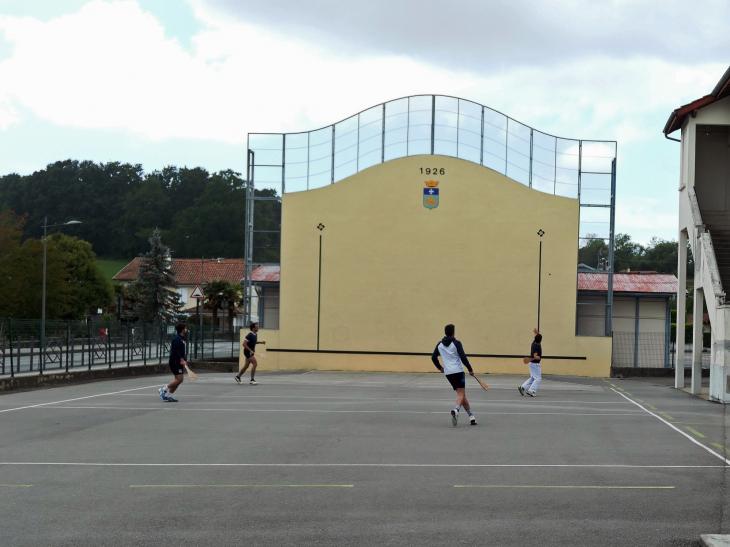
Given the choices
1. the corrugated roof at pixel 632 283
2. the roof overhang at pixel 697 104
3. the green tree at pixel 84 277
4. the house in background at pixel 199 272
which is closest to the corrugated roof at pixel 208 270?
the house in background at pixel 199 272

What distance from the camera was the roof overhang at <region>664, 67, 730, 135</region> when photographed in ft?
72.3

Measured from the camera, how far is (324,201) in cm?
3300

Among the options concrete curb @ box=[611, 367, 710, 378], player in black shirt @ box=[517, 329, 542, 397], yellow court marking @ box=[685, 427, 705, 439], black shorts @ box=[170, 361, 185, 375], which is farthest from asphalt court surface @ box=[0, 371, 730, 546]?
concrete curb @ box=[611, 367, 710, 378]

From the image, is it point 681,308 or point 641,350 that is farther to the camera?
point 641,350

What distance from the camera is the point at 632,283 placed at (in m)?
34.7

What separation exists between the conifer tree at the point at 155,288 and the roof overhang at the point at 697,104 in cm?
5706

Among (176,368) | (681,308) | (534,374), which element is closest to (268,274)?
(176,368)

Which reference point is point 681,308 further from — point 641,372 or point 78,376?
point 78,376

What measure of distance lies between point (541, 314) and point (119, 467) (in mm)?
24119

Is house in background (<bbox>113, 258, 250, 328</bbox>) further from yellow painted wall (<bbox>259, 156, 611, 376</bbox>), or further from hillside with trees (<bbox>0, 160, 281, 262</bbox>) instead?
yellow painted wall (<bbox>259, 156, 611, 376</bbox>)

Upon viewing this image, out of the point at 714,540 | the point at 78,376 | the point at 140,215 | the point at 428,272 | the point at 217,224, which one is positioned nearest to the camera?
the point at 714,540

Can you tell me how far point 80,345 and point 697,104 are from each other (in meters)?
20.9

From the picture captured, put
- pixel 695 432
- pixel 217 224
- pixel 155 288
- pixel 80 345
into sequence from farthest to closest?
pixel 217 224, pixel 155 288, pixel 80 345, pixel 695 432

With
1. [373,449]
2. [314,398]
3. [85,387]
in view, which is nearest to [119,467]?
[373,449]
